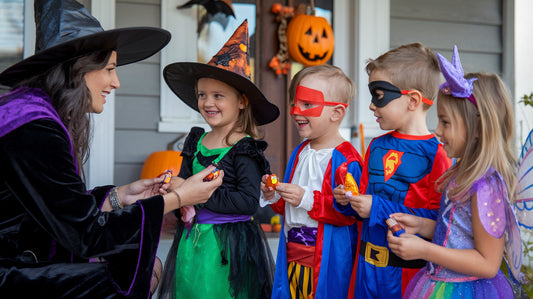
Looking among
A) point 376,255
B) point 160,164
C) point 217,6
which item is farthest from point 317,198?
point 217,6

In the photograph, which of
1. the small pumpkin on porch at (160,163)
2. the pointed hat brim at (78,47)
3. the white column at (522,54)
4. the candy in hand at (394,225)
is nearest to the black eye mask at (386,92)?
the candy in hand at (394,225)

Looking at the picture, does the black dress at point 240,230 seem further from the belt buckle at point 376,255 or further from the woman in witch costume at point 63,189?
the belt buckle at point 376,255

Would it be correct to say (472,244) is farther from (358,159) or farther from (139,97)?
(139,97)

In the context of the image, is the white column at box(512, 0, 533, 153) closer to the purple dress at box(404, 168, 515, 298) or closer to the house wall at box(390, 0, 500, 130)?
the house wall at box(390, 0, 500, 130)

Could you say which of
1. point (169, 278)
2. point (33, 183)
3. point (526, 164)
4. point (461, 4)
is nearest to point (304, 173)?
point (169, 278)

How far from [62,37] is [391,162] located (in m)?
1.53

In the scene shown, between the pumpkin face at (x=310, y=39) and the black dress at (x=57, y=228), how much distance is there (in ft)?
10.2

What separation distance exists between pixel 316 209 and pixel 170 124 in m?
2.47

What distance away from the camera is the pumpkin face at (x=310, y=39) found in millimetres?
4695

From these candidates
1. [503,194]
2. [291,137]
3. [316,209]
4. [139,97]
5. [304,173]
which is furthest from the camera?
[291,137]

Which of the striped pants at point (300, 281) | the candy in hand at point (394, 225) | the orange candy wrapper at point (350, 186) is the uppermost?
the orange candy wrapper at point (350, 186)

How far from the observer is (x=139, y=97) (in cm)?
445

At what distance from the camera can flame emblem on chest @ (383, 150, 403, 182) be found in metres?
2.16

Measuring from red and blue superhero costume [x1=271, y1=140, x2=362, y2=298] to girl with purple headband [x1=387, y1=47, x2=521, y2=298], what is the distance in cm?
54
